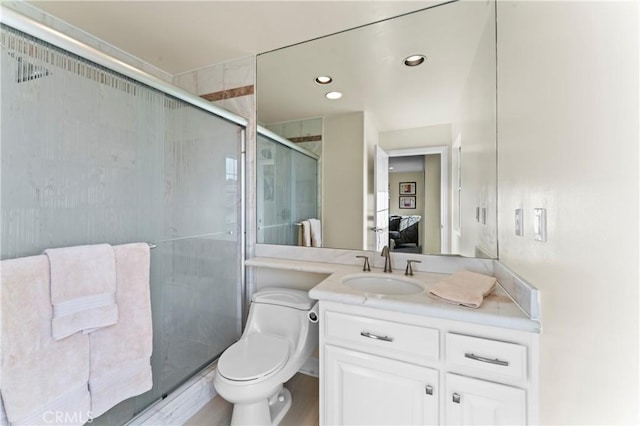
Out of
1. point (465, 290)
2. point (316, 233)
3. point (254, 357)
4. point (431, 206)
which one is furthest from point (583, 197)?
point (254, 357)

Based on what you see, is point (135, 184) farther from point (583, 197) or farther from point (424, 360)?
point (583, 197)

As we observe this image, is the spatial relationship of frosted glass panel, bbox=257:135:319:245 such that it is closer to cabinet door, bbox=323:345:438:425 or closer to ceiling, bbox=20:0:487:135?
ceiling, bbox=20:0:487:135

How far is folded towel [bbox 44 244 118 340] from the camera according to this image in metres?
1.00

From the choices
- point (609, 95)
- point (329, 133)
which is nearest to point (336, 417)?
point (609, 95)

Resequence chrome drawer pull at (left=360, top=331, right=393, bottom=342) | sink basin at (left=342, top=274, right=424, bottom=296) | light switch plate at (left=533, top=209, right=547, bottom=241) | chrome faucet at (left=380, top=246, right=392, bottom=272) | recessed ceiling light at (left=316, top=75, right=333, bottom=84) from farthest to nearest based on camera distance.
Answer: recessed ceiling light at (left=316, top=75, right=333, bottom=84), chrome faucet at (left=380, top=246, right=392, bottom=272), sink basin at (left=342, top=274, right=424, bottom=296), chrome drawer pull at (left=360, top=331, right=393, bottom=342), light switch plate at (left=533, top=209, right=547, bottom=241)

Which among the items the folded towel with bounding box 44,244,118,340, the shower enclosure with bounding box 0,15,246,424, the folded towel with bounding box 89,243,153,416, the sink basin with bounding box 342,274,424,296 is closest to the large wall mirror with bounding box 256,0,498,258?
the sink basin with bounding box 342,274,424,296

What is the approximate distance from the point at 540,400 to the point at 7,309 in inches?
73.5

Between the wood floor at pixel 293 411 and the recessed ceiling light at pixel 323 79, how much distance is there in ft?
6.95

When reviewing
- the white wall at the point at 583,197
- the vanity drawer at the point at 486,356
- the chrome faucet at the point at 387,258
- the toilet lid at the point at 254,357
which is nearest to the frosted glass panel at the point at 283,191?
the chrome faucet at the point at 387,258

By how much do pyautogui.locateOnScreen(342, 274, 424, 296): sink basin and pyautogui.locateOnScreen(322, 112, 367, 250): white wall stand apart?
27cm

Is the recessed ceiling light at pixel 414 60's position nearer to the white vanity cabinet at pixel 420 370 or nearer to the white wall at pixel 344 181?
the white wall at pixel 344 181

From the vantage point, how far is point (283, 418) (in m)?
1.52

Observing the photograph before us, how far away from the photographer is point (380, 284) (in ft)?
4.96

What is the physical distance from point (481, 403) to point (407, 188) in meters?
1.10
